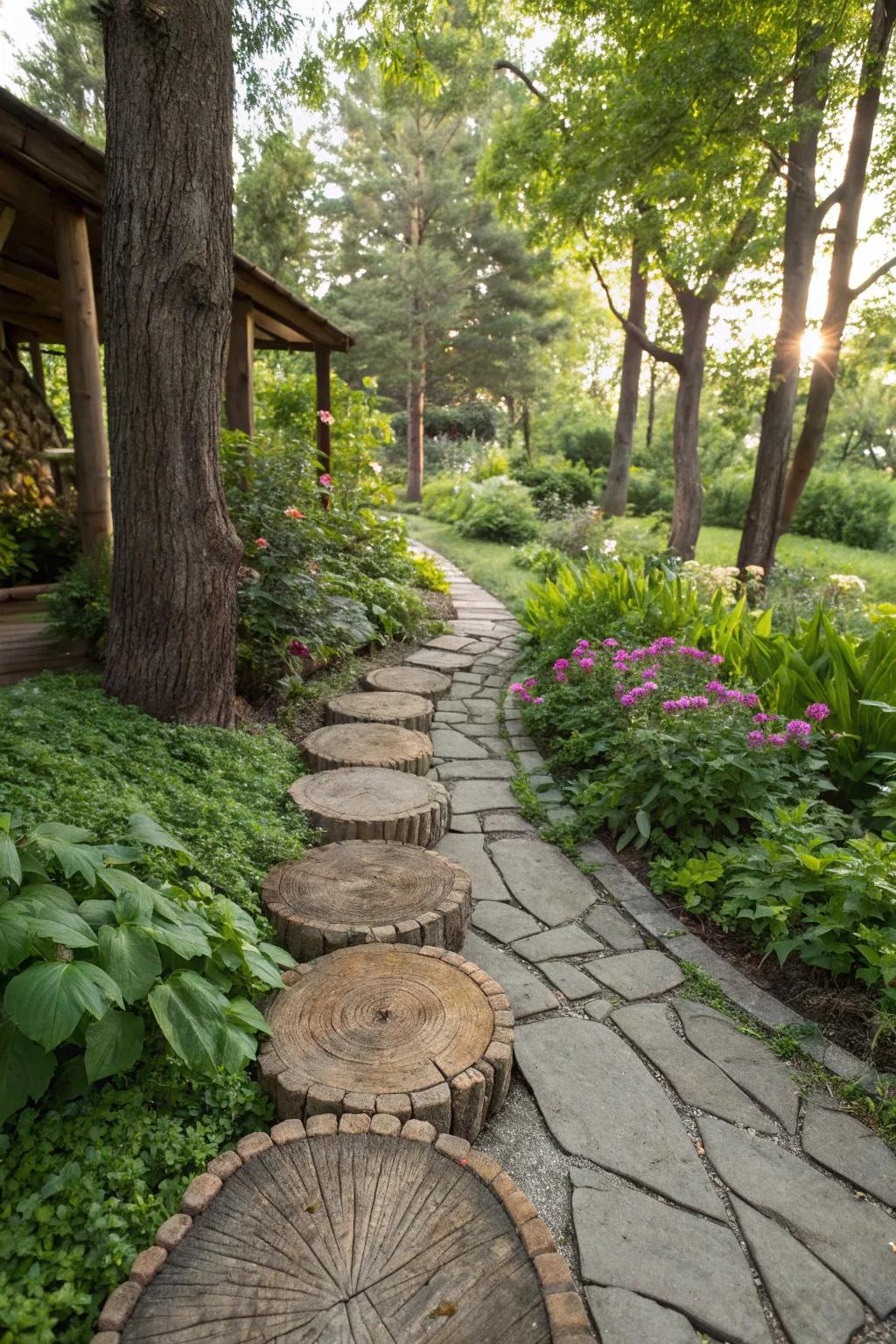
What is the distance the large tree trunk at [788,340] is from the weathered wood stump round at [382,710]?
16.0 feet

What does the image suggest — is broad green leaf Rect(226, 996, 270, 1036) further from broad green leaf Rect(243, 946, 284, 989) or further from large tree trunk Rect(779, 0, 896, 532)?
large tree trunk Rect(779, 0, 896, 532)

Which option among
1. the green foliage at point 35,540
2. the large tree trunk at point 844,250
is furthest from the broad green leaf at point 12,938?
the large tree trunk at point 844,250

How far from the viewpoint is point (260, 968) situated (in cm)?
176

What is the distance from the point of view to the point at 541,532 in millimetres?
11656

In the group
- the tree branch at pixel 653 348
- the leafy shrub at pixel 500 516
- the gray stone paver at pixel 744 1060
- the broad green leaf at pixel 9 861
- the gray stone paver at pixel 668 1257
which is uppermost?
the tree branch at pixel 653 348

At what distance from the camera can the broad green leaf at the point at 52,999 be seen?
1.27 metres

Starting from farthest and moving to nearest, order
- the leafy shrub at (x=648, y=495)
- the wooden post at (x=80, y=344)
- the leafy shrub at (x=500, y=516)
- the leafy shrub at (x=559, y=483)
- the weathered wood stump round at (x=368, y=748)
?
the leafy shrub at (x=648, y=495)
the leafy shrub at (x=559, y=483)
the leafy shrub at (x=500, y=516)
the wooden post at (x=80, y=344)
the weathered wood stump round at (x=368, y=748)

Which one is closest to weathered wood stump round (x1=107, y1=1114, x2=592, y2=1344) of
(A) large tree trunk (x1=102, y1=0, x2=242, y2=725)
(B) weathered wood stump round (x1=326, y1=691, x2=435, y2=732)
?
(A) large tree trunk (x1=102, y1=0, x2=242, y2=725)

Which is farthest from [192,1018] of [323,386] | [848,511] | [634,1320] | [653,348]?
[848,511]

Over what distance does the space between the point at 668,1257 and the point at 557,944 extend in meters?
1.11

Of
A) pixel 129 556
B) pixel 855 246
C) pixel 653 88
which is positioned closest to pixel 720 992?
pixel 129 556

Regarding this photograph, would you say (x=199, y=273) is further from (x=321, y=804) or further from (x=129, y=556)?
(x=321, y=804)

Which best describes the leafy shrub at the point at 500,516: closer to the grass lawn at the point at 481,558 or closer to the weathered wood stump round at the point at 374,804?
the grass lawn at the point at 481,558

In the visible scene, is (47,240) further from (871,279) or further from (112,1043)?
(871,279)
